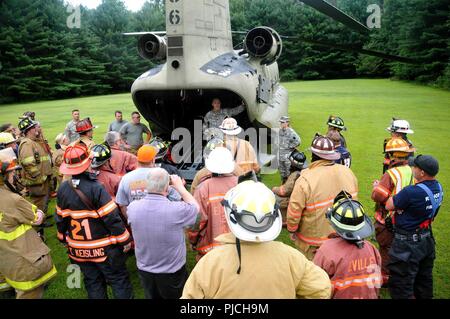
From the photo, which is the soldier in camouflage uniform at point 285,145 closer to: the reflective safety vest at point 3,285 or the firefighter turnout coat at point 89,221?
the firefighter turnout coat at point 89,221

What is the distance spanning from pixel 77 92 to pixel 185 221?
35.6m

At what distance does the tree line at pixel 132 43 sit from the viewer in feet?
97.3

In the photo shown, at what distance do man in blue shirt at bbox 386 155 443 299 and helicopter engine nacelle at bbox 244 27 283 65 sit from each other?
495 centimetres

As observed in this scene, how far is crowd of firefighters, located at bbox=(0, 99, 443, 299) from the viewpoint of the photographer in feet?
6.72

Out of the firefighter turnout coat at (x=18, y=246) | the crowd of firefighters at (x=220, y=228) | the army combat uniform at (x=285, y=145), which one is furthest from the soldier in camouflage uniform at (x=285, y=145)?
the firefighter turnout coat at (x=18, y=246)

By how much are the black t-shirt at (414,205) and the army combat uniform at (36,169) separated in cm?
527

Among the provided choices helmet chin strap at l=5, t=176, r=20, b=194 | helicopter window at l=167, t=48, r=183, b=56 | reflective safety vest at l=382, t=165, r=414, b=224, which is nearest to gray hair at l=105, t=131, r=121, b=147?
helmet chin strap at l=5, t=176, r=20, b=194

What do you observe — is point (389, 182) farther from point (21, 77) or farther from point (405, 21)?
point (21, 77)

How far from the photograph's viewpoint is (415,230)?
11.4 feet

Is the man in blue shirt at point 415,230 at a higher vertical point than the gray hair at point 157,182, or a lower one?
lower

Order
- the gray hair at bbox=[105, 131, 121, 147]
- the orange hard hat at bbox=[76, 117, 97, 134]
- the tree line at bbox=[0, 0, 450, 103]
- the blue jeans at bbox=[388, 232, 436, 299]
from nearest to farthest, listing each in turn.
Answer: the blue jeans at bbox=[388, 232, 436, 299] < the gray hair at bbox=[105, 131, 121, 147] < the orange hard hat at bbox=[76, 117, 97, 134] < the tree line at bbox=[0, 0, 450, 103]

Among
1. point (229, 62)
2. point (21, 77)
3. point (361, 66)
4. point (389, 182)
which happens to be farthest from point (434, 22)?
point (21, 77)

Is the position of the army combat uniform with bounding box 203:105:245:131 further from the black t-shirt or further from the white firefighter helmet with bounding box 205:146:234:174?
the black t-shirt

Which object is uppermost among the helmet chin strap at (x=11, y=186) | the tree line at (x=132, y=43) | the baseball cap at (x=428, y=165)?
the tree line at (x=132, y=43)
